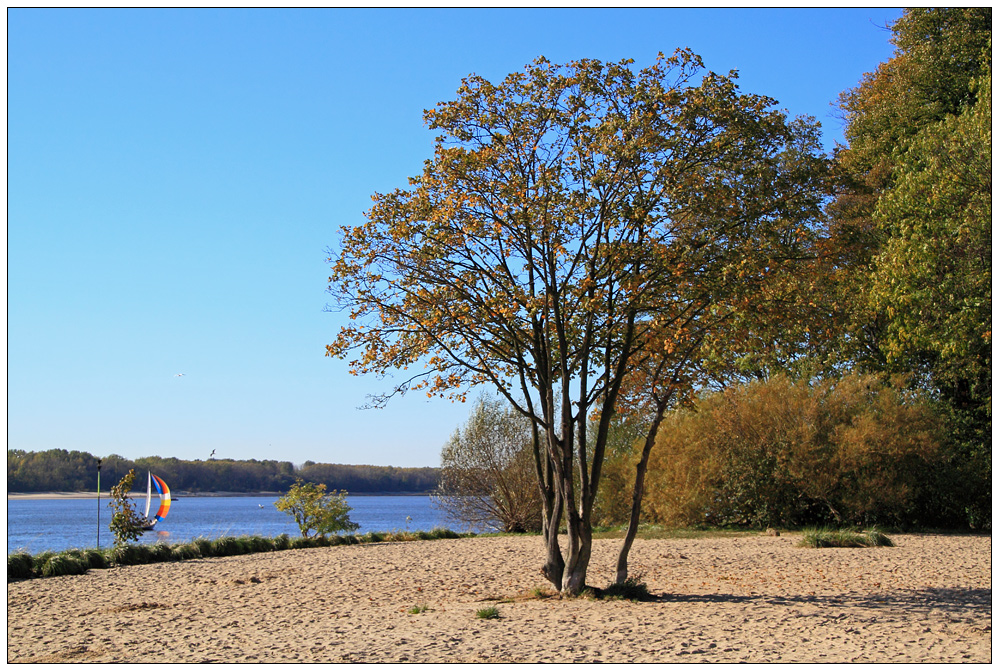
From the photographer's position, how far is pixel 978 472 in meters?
17.5

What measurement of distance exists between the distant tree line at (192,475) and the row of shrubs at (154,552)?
1.36 meters

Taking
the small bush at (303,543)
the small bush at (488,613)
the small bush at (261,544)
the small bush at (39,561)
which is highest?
the small bush at (488,613)

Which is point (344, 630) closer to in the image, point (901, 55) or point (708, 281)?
point (708, 281)

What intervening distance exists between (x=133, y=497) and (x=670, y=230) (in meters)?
12.0

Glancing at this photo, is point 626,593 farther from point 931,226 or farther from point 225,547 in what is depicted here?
point 931,226

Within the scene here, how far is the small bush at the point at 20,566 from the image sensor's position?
1089 centimetres

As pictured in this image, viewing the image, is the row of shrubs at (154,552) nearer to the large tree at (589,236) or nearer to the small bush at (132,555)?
the small bush at (132,555)

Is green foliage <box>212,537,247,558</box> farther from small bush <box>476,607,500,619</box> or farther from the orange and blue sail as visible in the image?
small bush <box>476,607,500,619</box>

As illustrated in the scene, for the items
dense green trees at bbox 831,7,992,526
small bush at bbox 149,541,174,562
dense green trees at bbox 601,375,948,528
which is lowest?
small bush at bbox 149,541,174,562

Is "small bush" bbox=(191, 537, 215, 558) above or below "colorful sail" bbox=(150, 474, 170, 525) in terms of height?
below

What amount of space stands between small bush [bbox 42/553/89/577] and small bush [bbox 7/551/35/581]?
18 cm

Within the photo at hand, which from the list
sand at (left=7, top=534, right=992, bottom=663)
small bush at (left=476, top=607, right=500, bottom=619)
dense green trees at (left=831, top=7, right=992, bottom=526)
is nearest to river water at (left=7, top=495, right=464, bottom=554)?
sand at (left=7, top=534, right=992, bottom=663)

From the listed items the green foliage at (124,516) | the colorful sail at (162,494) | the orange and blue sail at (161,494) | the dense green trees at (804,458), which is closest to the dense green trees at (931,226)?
the dense green trees at (804,458)

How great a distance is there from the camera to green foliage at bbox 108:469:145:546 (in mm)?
14719
